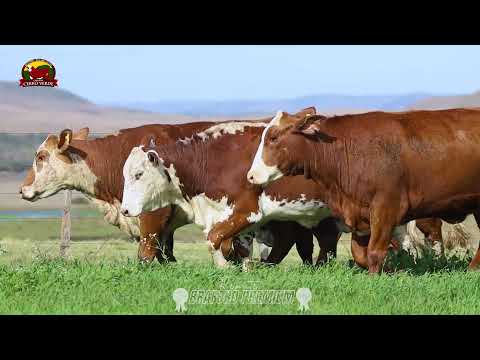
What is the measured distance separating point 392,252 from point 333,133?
6.52ft

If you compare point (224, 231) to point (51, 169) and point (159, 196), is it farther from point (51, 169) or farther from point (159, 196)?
point (51, 169)

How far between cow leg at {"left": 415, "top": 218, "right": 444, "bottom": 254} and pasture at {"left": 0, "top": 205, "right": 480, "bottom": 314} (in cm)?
132

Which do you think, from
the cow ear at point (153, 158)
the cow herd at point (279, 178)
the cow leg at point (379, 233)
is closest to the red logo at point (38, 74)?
the cow herd at point (279, 178)

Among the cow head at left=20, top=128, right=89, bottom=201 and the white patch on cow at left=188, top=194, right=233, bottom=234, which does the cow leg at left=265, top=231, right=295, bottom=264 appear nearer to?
the white patch on cow at left=188, top=194, right=233, bottom=234

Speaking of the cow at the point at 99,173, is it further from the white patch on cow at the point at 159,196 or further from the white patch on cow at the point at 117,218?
the white patch on cow at the point at 159,196

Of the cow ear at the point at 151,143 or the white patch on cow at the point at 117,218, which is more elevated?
the cow ear at the point at 151,143

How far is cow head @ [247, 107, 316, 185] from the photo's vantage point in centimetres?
1280

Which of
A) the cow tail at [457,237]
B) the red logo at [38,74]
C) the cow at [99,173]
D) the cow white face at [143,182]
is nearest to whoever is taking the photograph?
the cow white face at [143,182]

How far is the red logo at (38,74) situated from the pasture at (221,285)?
1.92 metres

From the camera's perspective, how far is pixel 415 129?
1298cm

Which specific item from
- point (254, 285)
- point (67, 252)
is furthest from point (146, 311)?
point (67, 252)

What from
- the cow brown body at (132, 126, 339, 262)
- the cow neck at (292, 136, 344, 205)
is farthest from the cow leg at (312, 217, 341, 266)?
the cow neck at (292, 136, 344, 205)

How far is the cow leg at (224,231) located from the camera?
1351 centimetres

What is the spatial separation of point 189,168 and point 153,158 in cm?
45
